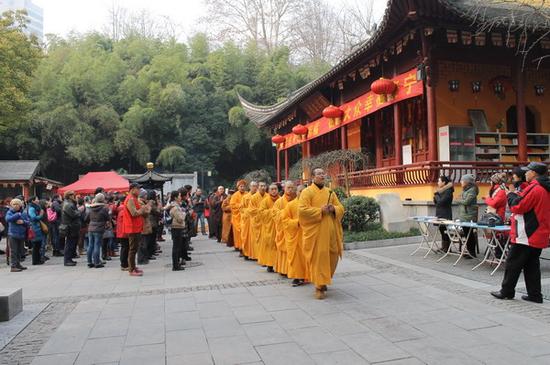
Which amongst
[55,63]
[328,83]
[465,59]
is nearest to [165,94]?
[55,63]

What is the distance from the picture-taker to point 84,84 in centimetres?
2361

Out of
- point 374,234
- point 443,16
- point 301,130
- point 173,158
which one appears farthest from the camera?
point 173,158

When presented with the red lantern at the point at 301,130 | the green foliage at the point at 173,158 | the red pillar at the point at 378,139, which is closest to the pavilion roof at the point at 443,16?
the red pillar at the point at 378,139

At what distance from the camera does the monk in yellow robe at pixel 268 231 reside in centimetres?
755

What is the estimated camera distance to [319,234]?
5711 millimetres

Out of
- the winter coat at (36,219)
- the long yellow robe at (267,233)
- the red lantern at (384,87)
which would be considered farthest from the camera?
the red lantern at (384,87)

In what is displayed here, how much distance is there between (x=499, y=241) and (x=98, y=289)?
19.7 feet

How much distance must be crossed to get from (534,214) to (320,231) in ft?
7.76

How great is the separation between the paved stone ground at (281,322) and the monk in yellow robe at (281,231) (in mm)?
224

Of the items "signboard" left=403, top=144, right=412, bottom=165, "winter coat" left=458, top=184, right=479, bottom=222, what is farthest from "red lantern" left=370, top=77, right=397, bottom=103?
"winter coat" left=458, top=184, right=479, bottom=222

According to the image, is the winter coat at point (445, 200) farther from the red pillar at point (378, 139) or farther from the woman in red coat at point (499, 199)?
the red pillar at point (378, 139)

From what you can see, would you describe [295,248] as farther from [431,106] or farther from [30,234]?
[431,106]

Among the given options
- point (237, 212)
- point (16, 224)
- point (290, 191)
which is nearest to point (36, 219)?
point (16, 224)

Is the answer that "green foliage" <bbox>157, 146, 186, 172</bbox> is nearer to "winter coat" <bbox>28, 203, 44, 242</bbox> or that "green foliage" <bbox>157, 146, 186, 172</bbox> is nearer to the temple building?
the temple building
